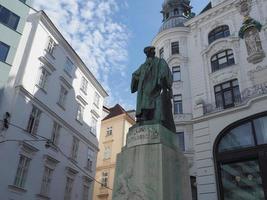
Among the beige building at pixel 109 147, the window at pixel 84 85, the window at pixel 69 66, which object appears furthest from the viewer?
the beige building at pixel 109 147

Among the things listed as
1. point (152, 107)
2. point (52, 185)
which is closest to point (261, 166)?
point (152, 107)

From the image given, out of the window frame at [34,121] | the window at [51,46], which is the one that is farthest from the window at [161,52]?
the window frame at [34,121]

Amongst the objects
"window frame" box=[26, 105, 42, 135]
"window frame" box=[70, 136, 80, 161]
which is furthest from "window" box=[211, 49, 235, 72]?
"window frame" box=[26, 105, 42, 135]

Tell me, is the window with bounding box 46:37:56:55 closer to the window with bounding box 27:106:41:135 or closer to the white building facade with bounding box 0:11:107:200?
the white building facade with bounding box 0:11:107:200

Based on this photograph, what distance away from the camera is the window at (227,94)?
67.4 feet

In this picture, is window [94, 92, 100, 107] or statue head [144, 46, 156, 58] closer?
statue head [144, 46, 156, 58]

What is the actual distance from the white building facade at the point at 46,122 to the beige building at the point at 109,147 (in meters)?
6.76

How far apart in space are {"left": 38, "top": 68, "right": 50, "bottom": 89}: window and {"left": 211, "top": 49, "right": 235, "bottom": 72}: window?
504 inches

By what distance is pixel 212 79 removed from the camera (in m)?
22.6

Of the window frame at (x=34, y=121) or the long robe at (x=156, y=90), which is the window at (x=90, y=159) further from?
the long robe at (x=156, y=90)

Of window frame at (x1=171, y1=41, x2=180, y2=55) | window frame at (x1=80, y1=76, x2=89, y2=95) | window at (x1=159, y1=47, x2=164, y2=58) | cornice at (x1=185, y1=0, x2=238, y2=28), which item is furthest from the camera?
window frame at (x1=80, y1=76, x2=89, y2=95)

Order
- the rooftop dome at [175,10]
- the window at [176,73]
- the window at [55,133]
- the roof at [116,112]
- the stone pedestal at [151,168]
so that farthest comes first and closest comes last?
the roof at [116,112]
the rooftop dome at [175,10]
the window at [176,73]
the window at [55,133]
the stone pedestal at [151,168]

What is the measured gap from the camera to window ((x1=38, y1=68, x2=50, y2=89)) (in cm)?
2317

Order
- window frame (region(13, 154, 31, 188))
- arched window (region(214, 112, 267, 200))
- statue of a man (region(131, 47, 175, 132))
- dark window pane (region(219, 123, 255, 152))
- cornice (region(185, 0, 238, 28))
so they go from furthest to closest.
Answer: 1. cornice (region(185, 0, 238, 28))
2. window frame (region(13, 154, 31, 188))
3. dark window pane (region(219, 123, 255, 152))
4. arched window (region(214, 112, 267, 200))
5. statue of a man (region(131, 47, 175, 132))
